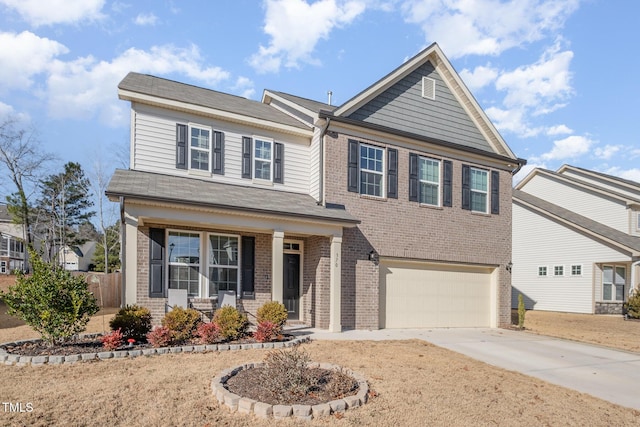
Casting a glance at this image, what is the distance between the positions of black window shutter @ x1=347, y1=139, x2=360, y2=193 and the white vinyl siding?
1414 mm

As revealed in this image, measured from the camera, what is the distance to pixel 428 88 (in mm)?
14914

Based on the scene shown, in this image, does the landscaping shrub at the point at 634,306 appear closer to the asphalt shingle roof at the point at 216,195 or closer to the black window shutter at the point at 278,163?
the asphalt shingle roof at the point at 216,195

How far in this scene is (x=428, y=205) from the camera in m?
14.0

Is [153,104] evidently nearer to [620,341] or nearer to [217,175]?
[217,175]

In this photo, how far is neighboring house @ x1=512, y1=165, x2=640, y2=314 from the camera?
20.9 m

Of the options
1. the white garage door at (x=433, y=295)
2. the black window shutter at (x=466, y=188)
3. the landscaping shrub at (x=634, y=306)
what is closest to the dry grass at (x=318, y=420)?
the white garage door at (x=433, y=295)

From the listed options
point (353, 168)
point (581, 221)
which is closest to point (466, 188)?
point (353, 168)

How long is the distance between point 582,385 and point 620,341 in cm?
732

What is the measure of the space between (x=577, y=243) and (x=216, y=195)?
19512 mm

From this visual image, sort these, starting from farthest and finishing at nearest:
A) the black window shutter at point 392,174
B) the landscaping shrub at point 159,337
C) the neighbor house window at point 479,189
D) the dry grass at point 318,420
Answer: the neighbor house window at point 479,189
the black window shutter at point 392,174
the landscaping shrub at point 159,337
the dry grass at point 318,420

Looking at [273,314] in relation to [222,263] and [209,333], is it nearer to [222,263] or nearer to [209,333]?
[209,333]

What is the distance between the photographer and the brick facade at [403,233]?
40.5 feet

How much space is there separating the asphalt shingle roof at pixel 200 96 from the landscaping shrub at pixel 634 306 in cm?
1748

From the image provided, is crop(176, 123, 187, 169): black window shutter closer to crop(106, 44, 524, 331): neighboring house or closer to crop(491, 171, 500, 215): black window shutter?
crop(106, 44, 524, 331): neighboring house
